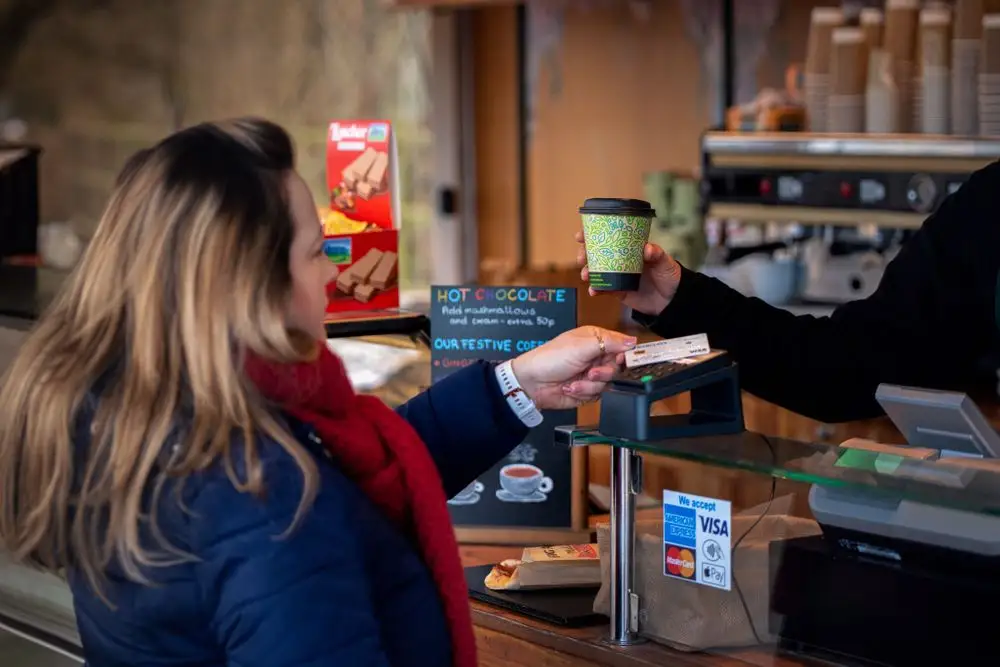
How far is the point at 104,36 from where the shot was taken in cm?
711

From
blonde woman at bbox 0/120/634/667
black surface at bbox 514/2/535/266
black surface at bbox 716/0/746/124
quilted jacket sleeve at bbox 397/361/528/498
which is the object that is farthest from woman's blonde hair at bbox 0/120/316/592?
black surface at bbox 514/2/535/266

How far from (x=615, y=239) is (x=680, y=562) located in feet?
1.34

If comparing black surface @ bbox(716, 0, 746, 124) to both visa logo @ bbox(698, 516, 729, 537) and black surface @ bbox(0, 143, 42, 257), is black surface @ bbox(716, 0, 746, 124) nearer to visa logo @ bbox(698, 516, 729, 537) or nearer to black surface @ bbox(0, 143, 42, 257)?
black surface @ bbox(0, 143, 42, 257)

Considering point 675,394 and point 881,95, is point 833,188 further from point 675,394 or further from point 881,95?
point 675,394

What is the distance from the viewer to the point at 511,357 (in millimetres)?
2184

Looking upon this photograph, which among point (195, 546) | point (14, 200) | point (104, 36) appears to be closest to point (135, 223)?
point (195, 546)

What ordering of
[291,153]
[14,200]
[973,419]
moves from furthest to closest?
[14,200]
[973,419]
[291,153]

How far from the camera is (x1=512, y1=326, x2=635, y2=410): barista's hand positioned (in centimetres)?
170

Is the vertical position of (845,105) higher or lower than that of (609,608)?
higher

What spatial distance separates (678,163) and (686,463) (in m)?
3.42

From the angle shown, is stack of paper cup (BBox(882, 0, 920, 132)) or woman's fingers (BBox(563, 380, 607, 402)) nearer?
woman's fingers (BBox(563, 380, 607, 402))

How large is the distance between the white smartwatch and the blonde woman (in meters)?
0.32

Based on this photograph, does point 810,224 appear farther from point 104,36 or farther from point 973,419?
point 104,36

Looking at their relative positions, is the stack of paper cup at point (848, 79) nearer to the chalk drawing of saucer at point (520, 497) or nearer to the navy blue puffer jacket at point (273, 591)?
the chalk drawing of saucer at point (520, 497)
